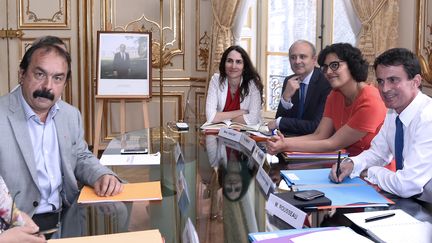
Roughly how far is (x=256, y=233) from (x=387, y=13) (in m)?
3.53

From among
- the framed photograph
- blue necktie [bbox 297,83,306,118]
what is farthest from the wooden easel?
blue necktie [bbox 297,83,306,118]

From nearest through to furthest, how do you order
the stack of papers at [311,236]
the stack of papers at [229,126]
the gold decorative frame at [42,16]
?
the stack of papers at [311,236]
the stack of papers at [229,126]
the gold decorative frame at [42,16]

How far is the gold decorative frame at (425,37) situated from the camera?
4.21 meters

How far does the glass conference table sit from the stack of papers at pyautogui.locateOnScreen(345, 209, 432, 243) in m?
0.06

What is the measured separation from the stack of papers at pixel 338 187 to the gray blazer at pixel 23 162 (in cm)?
69

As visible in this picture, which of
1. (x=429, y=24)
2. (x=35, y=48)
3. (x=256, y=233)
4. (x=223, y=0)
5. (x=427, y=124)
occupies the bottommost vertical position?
(x=256, y=233)

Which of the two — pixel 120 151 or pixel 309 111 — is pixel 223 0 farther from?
pixel 120 151

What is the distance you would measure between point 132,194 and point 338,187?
72cm

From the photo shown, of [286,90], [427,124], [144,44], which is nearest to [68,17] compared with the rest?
[144,44]

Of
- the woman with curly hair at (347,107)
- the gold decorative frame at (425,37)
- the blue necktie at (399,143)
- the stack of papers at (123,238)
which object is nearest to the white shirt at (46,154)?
the stack of papers at (123,238)

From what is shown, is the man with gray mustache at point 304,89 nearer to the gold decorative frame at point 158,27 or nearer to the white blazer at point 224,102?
the white blazer at point 224,102

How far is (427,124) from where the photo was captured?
207 centimetres

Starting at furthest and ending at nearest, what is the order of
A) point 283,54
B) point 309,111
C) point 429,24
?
1. point 283,54
2. point 429,24
3. point 309,111

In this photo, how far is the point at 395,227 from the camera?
152cm
